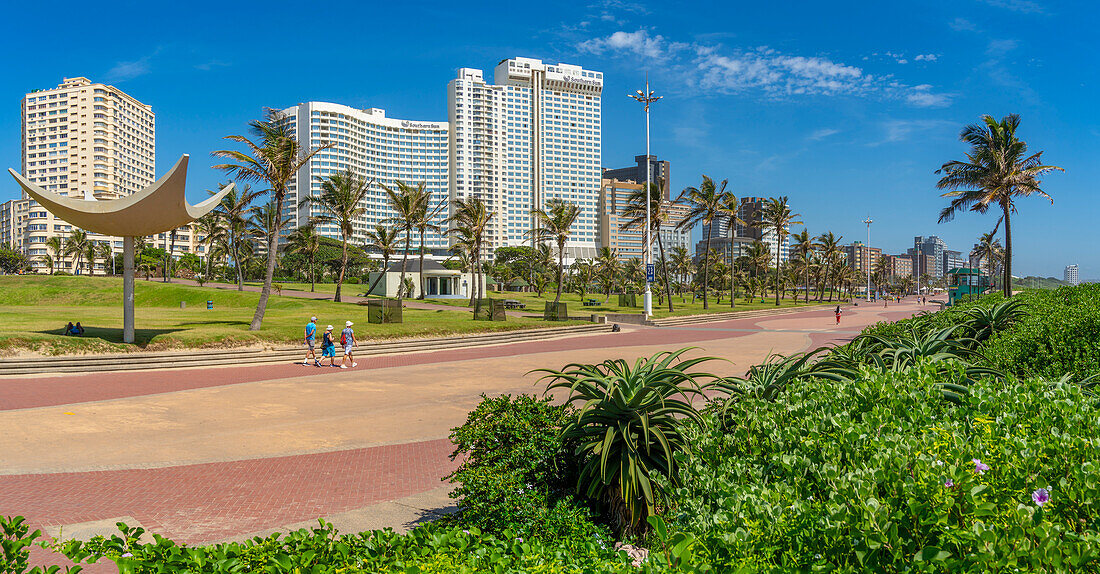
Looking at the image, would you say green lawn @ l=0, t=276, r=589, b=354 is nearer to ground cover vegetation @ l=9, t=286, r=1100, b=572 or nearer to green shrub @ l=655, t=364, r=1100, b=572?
ground cover vegetation @ l=9, t=286, r=1100, b=572

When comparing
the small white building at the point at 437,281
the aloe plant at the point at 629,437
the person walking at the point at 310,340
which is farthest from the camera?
A: the small white building at the point at 437,281

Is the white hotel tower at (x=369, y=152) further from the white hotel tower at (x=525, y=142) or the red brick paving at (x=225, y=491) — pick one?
the red brick paving at (x=225, y=491)

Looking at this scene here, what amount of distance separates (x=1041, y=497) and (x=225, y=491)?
7.54 meters

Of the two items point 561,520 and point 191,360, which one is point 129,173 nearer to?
point 191,360

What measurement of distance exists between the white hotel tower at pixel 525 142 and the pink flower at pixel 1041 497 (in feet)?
521

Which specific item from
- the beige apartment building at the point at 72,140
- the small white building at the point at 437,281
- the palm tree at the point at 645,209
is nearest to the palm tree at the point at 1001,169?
the palm tree at the point at 645,209

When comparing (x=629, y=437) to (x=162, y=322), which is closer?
(x=629, y=437)

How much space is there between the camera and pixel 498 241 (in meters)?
169

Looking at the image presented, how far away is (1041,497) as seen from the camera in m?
1.79

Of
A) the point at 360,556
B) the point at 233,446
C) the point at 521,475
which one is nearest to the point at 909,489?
the point at 360,556

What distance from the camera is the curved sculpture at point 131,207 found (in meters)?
18.1

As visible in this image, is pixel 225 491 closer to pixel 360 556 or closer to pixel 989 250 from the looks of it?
pixel 360 556

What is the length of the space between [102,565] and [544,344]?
2195cm

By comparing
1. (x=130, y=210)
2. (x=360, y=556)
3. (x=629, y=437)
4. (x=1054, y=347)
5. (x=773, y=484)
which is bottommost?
(x=360, y=556)
